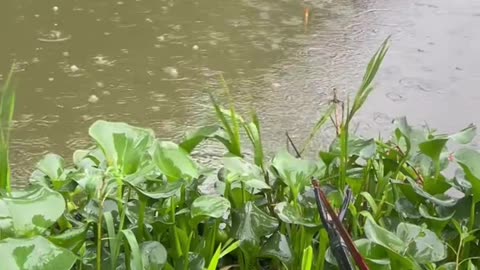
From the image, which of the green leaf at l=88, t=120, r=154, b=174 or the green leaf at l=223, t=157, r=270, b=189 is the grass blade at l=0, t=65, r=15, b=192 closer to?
the green leaf at l=88, t=120, r=154, b=174

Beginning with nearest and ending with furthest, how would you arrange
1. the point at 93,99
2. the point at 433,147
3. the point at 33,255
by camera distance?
the point at 33,255
the point at 433,147
the point at 93,99

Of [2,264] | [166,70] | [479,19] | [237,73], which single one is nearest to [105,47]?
[166,70]

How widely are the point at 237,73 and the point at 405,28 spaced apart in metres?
0.76

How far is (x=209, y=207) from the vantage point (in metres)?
1.01

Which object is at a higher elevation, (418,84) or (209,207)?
(209,207)

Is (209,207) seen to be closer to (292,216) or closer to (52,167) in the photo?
(292,216)

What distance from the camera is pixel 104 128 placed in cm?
102

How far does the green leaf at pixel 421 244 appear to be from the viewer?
942 millimetres

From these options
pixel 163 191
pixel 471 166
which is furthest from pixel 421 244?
pixel 163 191

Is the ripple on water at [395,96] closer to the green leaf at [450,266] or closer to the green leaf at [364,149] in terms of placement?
the green leaf at [364,149]

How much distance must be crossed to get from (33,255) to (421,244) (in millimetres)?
453

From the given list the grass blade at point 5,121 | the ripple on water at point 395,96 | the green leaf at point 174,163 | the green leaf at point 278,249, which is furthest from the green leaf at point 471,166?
the ripple on water at point 395,96

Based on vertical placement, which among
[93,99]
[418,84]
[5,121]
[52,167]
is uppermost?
[5,121]

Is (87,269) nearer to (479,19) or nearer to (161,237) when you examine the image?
(161,237)
